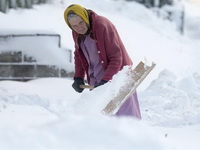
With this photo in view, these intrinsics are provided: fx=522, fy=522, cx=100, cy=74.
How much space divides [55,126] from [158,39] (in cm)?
872

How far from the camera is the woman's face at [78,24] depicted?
11.6ft

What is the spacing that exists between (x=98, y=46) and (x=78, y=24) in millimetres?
203

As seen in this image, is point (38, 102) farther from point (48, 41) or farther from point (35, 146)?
point (35, 146)

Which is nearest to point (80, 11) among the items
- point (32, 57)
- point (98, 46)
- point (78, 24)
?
point (78, 24)

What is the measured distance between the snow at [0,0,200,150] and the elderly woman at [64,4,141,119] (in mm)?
200

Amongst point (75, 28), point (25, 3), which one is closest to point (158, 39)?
point (25, 3)

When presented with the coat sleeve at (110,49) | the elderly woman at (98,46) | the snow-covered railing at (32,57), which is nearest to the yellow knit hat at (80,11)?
the elderly woman at (98,46)

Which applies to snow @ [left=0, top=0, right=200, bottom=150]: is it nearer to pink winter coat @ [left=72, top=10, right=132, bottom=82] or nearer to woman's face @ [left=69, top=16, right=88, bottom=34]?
pink winter coat @ [left=72, top=10, right=132, bottom=82]

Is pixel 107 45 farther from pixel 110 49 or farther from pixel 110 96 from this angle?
pixel 110 96

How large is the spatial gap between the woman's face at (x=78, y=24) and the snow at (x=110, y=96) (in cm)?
44

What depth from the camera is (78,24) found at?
3.54m

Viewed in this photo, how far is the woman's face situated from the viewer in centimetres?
352

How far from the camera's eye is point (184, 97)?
6129 mm

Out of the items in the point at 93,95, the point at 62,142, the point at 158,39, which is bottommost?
the point at 158,39
